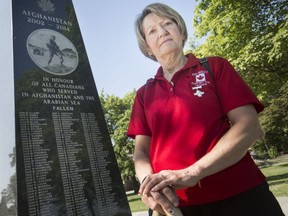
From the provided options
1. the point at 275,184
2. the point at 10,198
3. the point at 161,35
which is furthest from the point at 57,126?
the point at 275,184

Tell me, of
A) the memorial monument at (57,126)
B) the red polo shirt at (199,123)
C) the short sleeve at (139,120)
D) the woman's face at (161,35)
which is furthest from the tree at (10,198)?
the woman's face at (161,35)

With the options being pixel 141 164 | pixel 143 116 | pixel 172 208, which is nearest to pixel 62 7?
pixel 143 116

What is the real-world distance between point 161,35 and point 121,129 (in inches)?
1165

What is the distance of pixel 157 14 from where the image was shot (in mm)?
2158

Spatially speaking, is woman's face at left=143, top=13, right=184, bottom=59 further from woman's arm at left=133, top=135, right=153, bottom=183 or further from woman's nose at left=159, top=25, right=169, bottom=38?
woman's arm at left=133, top=135, right=153, bottom=183

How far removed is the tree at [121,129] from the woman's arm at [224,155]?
1137 inches

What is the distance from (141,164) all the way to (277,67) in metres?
11.8

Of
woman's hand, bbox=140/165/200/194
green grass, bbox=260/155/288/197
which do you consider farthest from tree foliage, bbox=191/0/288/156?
woman's hand, bbox=140/165/200/194

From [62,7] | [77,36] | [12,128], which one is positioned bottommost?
[12,128]

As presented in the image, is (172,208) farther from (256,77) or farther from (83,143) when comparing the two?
(256,77)

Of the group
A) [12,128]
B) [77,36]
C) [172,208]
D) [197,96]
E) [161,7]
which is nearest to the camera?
[172,208]

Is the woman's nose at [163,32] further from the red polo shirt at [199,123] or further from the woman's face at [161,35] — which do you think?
the red polo shirt at [199,123]

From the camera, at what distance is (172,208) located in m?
1.43

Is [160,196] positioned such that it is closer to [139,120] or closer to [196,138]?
[196,138]
